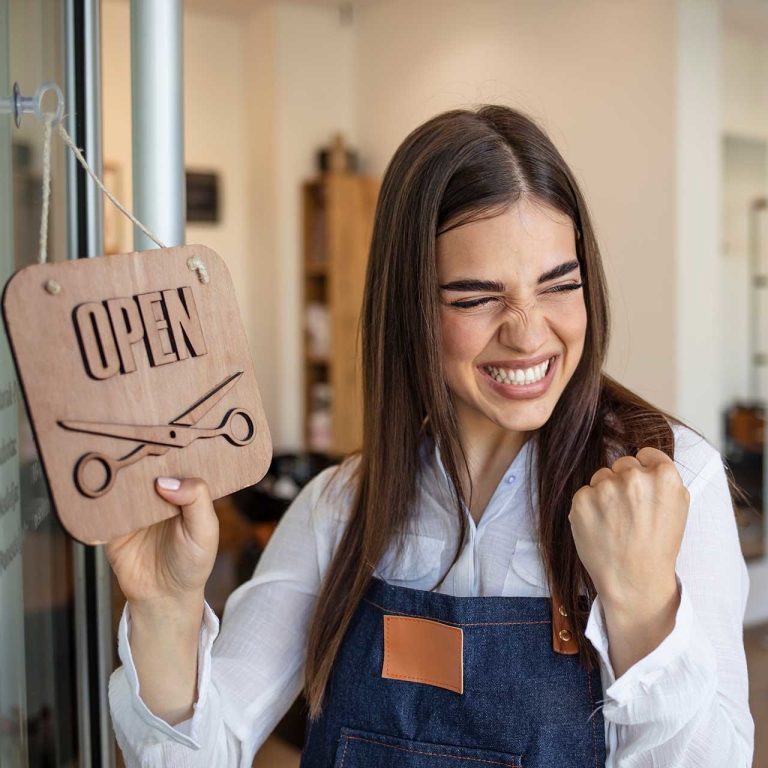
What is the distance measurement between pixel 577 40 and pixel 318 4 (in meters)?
1.88

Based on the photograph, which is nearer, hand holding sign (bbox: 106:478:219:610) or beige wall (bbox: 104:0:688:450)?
hand holding sign (bbox: 106:478:219:610)

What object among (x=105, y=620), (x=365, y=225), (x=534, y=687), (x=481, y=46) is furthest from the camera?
(x=365, y=225)

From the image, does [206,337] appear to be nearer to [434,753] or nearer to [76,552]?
[76,552]

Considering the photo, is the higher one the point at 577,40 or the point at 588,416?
the point at 577,40

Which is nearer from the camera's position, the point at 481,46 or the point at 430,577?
the point at 430,577

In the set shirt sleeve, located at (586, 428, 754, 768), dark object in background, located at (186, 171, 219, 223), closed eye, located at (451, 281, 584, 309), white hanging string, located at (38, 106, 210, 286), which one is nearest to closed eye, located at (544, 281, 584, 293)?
closed eye, located at (451, 281, 584, 309)

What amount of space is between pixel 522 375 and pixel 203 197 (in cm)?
437

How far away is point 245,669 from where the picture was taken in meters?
1.18

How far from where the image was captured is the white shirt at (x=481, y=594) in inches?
34.7

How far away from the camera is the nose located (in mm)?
1076

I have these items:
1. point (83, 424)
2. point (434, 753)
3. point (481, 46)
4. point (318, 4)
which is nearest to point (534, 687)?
point (434, 753)

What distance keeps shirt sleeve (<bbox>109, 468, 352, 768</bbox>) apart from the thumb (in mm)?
177

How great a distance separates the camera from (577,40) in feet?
12.4

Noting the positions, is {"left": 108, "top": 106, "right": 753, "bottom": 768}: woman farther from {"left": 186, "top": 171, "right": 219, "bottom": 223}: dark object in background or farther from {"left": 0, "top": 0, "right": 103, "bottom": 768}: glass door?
{"left": 186, "top": 171, "right": 219, "bottom": 223}: dark object in background
